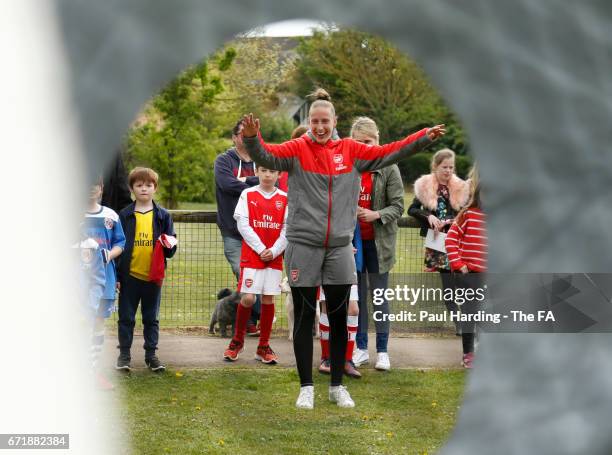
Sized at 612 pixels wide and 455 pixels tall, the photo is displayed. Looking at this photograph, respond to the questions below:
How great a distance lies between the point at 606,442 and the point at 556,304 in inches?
7.1

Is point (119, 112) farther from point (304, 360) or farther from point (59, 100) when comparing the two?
point (304, 360)

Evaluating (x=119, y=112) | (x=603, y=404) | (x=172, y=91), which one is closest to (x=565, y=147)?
(x=603, y=404)

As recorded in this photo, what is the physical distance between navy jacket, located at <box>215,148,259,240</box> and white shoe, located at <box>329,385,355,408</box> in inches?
38.4

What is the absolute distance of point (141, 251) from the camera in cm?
307

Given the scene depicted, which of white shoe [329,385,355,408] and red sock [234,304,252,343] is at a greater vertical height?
red sock [234,304,252,343]

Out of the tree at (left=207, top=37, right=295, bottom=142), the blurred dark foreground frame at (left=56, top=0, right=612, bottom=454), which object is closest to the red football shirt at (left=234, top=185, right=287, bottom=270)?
the blurred dark foreground frame at (left=56, top=0, right=612, bottom=454)

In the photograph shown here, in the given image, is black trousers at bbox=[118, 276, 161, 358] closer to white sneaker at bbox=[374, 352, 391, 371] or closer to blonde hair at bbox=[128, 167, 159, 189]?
blonde hair at bbox=[128, 167, 159, 189]

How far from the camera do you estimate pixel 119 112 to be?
2.77 feet

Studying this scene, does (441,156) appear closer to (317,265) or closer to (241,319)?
(241,319)

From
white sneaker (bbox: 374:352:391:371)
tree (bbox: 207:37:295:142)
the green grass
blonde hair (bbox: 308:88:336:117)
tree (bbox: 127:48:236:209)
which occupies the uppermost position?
tree (bbox: 207:37:295:142)

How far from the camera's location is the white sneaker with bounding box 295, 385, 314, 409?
2.62 metres

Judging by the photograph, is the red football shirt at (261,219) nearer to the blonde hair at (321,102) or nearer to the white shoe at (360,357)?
the white shoe at (360,357)

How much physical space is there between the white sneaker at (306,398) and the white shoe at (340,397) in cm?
10

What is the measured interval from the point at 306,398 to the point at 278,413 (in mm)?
130
